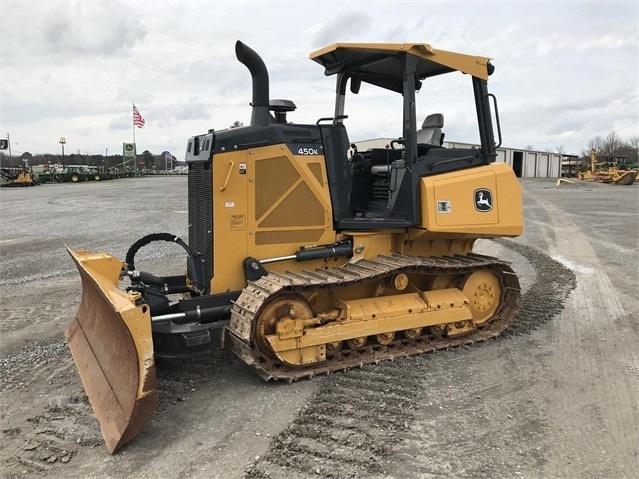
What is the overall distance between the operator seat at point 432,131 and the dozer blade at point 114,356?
3541 mm

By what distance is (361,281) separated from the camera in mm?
5188

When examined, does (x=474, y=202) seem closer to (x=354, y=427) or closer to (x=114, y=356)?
(x=354, y=427)

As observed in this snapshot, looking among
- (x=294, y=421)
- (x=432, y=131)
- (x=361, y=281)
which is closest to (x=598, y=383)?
(x=361, y=281)

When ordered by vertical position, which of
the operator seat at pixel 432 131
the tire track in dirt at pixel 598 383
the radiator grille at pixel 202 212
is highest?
the operator seat at pixel 432 131

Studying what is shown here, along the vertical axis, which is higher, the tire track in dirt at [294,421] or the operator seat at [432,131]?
the operator seat at [432,131]

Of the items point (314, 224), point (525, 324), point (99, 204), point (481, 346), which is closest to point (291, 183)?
point (314, 224)

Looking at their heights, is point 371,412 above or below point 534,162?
below

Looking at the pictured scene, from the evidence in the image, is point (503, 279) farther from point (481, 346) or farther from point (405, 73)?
point (405, 73)

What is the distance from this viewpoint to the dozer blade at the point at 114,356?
12.3ft

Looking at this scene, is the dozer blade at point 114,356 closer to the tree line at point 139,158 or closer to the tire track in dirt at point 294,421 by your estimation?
the tire track in dirt at point 294,421

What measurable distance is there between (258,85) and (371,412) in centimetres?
311

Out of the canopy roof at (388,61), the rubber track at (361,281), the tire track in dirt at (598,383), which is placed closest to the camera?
the tire track in dirt at (598,383)

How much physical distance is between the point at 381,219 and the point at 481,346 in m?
1.72

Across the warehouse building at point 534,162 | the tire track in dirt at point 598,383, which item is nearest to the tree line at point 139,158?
the warehouse building at point 534,162
